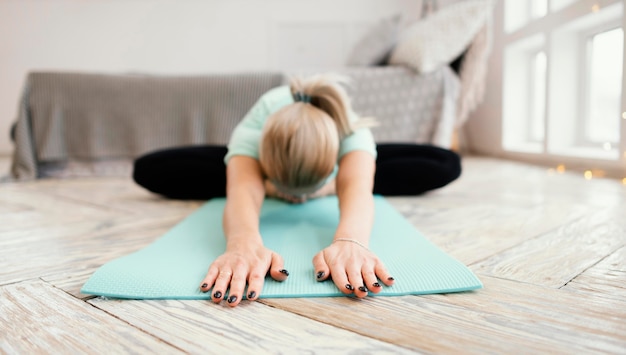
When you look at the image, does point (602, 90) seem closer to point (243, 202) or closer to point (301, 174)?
point (301, 174)

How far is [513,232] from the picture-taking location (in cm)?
116

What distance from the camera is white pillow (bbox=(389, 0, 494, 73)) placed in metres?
2.43

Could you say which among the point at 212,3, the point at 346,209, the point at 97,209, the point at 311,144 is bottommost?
the point at 97,209

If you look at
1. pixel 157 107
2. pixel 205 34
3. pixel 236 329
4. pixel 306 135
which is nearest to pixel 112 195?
pixel 157 107

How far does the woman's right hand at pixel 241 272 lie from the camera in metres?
0.73

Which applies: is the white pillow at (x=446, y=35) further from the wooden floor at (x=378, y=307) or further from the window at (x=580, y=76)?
the wooden floor at (x=378, y=307)

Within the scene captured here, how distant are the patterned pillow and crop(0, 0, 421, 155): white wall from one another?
1.83m

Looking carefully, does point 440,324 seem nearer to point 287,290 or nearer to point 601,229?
point 287,290

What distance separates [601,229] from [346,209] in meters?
0.61

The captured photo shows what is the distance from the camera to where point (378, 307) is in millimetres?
701

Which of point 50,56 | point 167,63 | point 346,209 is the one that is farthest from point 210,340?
point 50,56

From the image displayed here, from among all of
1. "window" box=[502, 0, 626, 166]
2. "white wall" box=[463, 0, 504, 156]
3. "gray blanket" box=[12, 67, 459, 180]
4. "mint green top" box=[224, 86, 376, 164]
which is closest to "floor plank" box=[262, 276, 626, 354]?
"mint green top" box=[224, 86, 376, 164]

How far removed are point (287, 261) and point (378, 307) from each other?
0.27 meters

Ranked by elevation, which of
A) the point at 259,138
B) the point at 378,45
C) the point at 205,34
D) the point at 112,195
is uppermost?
the point at 205,34
